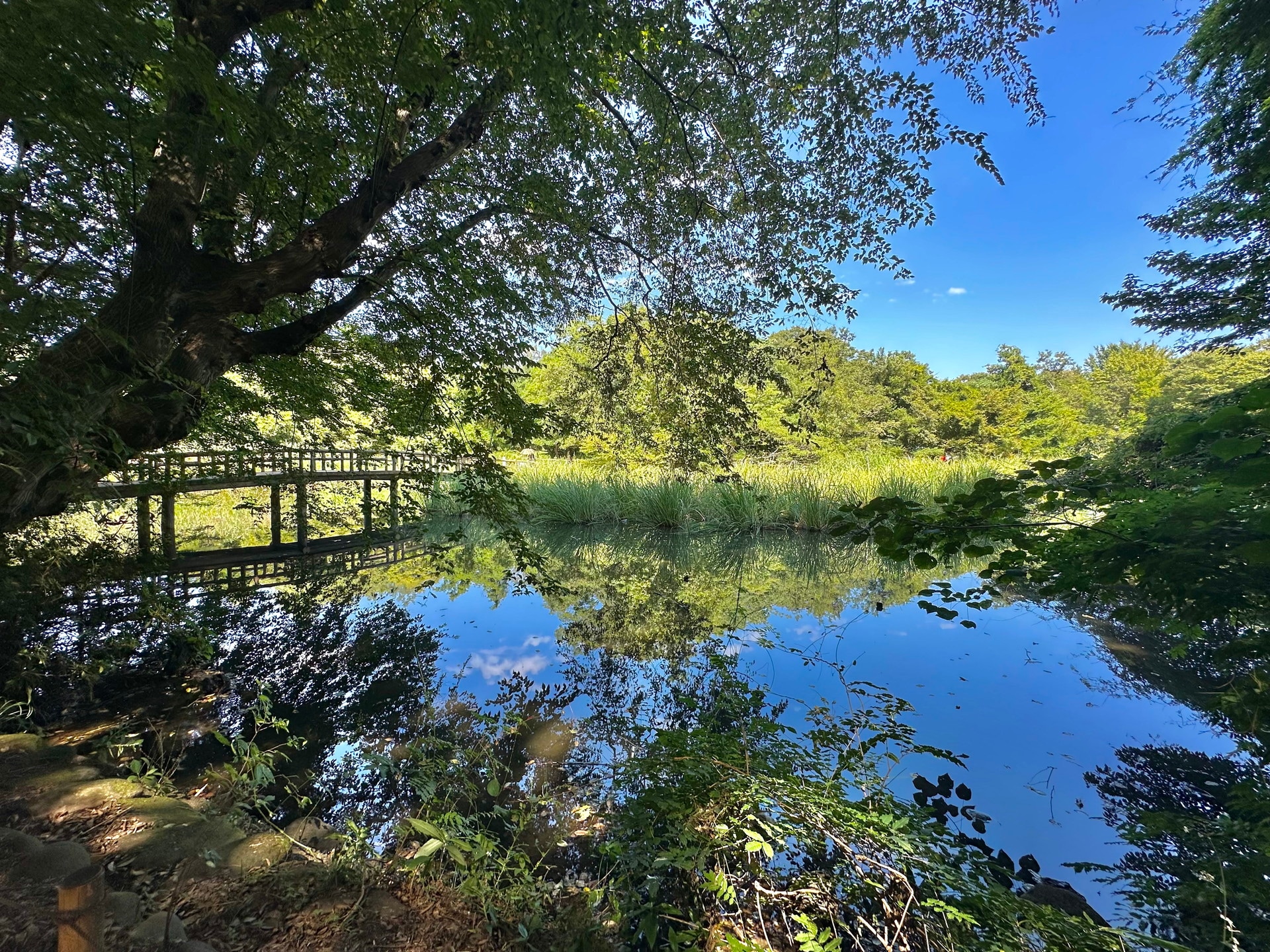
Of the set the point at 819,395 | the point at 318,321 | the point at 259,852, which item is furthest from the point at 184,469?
the point at 819,395

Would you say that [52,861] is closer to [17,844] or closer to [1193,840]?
[17,844]

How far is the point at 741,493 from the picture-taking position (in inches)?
384

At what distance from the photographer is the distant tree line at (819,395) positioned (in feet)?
11.8

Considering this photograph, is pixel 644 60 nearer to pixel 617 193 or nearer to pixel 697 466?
pixel 617 193

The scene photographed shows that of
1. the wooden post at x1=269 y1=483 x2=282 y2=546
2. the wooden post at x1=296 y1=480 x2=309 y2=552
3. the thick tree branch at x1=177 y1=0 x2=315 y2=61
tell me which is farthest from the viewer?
the wooden post at x1=269 y1=483 x2=282 y2=546

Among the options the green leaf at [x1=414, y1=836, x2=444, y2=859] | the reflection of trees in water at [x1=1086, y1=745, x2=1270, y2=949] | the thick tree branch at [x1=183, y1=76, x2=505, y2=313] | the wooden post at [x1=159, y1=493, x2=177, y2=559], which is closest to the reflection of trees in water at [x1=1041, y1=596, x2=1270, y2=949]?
the reflection of trees in water at [x1=1086, y1=745, x2=1270, y2=949]

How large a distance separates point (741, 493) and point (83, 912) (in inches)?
377

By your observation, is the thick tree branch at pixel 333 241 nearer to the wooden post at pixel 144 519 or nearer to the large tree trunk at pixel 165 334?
the large tree trunk at pixel 165 334

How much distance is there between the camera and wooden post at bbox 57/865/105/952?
661 mm

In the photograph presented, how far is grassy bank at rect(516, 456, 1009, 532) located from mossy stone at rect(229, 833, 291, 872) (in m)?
7.44

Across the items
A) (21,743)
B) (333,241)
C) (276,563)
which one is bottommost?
(276,563)

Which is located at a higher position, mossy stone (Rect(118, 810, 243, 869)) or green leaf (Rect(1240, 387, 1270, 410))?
green leaf (Rect(1240, 387, 1270, 410))

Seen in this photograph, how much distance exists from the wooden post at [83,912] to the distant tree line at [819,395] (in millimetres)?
2834

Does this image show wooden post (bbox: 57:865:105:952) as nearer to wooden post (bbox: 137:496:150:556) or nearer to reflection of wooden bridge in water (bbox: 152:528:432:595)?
reflection of wooden bridge in water (bbox: 152:528:432:595)
